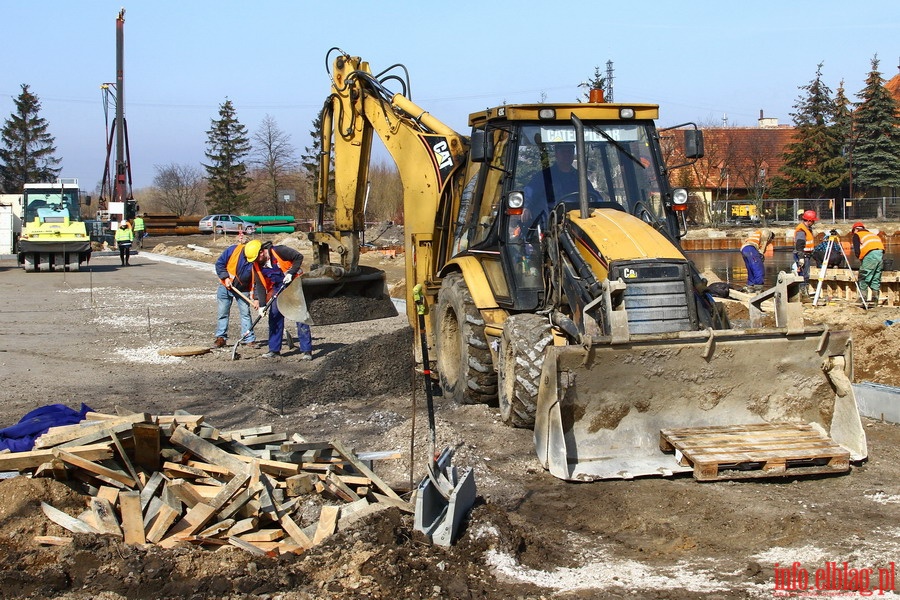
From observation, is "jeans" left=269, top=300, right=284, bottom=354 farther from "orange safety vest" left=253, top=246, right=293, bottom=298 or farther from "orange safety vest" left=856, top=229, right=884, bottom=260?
"orange safety vest" left=856, top=229, right=884, bottom=260

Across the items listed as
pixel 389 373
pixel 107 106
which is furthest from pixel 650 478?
pixel 107 106

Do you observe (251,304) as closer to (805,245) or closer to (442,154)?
(442,154)

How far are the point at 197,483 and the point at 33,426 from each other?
1808 mm

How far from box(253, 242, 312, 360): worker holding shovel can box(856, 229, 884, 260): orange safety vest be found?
9626 millimetres

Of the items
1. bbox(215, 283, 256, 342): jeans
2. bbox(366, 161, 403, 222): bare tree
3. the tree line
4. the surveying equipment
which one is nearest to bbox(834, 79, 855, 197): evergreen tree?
the tree line

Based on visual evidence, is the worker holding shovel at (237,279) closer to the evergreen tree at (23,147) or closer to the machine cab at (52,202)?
the machine cab at (52,202)

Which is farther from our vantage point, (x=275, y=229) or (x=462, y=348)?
(x=275, y=229)

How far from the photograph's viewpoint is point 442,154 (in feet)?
33.7

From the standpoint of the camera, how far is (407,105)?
36.3 feet

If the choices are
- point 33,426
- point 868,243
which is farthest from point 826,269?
point 33,426

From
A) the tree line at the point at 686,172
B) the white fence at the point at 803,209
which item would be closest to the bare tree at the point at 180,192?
the tree line at the point at 686,172

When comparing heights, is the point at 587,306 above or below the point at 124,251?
above

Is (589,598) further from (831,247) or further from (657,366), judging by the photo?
(831,247)

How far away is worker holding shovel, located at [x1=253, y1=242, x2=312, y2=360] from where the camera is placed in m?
12.5
